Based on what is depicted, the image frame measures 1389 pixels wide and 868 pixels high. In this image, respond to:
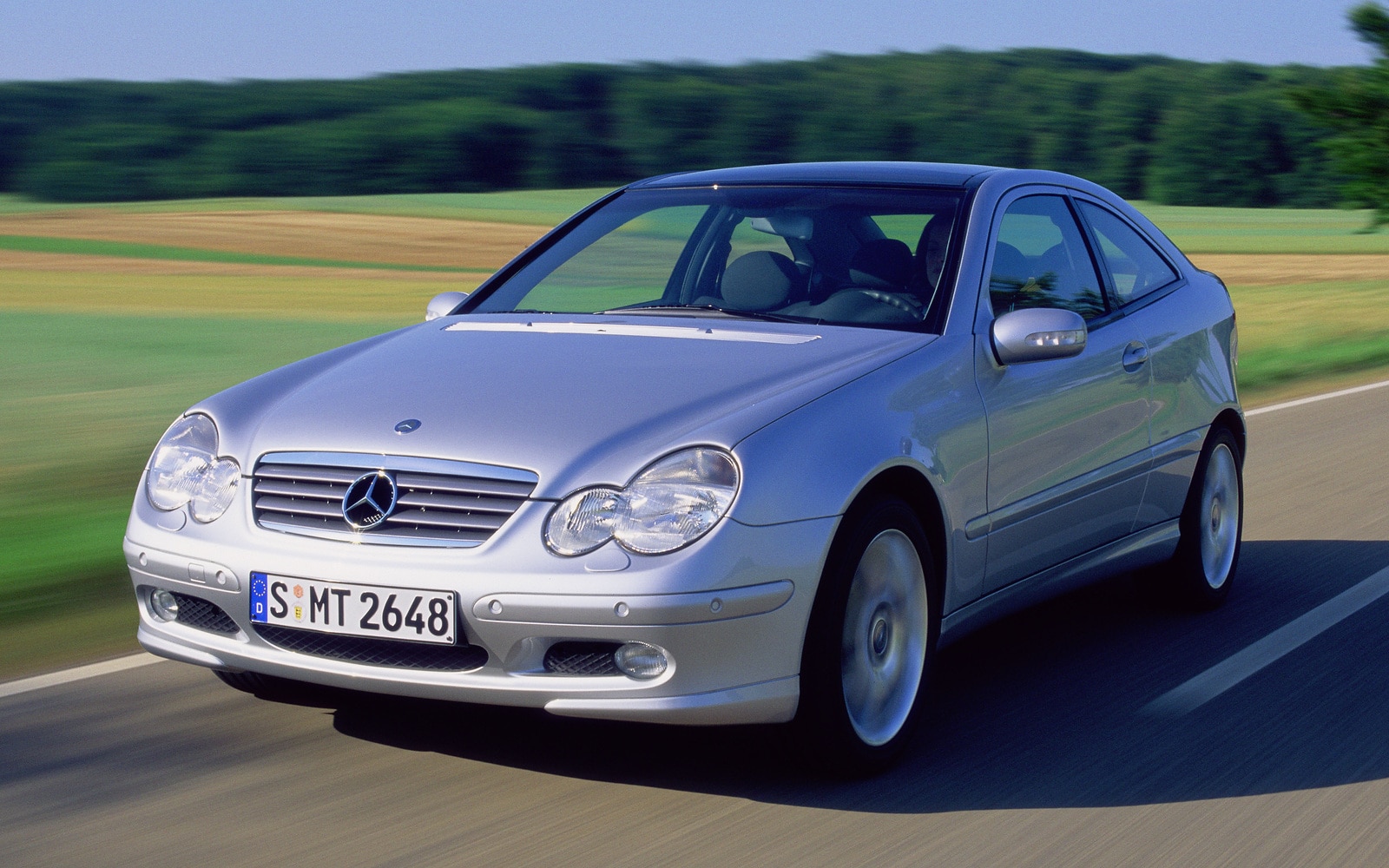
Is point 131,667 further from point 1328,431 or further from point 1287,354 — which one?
point 1287,354

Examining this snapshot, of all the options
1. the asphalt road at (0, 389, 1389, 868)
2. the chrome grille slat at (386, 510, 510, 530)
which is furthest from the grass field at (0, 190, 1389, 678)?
the chrome grille slat at (386, 510, 510, 530)

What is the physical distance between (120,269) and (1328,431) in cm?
2103

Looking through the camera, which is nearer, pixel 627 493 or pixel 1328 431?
pixel 627 493

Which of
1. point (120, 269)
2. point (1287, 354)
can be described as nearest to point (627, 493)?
point (1287, 354)

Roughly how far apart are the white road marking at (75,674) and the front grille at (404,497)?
125cm

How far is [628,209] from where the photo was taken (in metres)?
5.62

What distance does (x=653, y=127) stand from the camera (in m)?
61.8

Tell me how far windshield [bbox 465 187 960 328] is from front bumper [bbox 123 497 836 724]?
1.20 meters

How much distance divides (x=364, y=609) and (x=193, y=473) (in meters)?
0.72

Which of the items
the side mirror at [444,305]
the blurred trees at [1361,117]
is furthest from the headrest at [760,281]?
the blurred trees at [1361,117]

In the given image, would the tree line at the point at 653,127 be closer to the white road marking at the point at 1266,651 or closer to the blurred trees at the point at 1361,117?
the blurred trees at the point at 1361,117

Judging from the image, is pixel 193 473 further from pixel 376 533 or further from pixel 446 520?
pixel 446 520

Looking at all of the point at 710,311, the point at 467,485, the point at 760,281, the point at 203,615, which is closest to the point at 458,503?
the point at 467,485

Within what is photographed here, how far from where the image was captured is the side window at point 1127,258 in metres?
5.57
